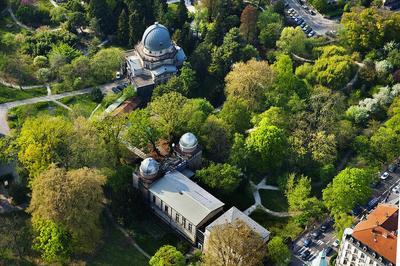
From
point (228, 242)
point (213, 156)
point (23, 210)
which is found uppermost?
point (228, 242)

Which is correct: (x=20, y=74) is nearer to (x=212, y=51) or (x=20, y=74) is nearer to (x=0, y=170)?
(x=0, y=170)

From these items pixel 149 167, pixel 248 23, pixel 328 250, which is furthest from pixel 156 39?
pixel 328 250

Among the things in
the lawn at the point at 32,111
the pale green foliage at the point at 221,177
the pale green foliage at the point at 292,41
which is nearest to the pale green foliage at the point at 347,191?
the pale green foliage at the point at 221,177

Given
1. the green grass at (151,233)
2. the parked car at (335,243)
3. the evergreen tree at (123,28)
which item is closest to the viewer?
the green grass at (151,233)

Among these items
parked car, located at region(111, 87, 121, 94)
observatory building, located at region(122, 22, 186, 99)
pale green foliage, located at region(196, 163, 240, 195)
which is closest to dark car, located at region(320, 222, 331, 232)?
pale green foliage, located at region(196, 163, 240, 195)

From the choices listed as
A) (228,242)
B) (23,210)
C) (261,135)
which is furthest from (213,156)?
(23,210)

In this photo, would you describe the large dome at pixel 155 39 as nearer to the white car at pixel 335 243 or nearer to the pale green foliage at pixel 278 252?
the pale green foliage at pixel 278 252
